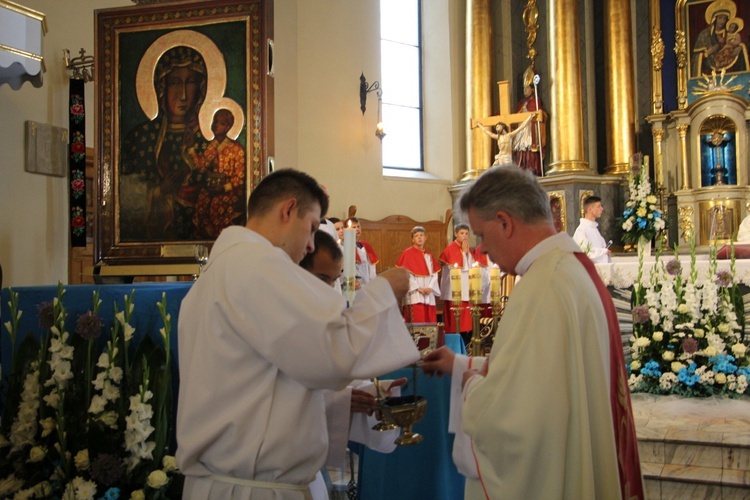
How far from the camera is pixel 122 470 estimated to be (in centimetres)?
279

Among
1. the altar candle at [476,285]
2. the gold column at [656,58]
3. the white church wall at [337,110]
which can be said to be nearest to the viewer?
the altar candle at [476,285]

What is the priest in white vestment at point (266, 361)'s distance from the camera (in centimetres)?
176

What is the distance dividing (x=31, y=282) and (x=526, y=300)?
4610mm

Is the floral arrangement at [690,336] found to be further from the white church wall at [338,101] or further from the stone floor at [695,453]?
the white church wall at [338,101]

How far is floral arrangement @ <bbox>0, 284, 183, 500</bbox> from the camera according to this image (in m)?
2.81

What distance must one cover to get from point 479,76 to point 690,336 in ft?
31.5

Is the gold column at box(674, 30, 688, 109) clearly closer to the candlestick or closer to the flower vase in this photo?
the flower vase

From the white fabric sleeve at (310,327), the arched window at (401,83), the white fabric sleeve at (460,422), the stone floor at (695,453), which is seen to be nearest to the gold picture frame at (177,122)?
the white fabric sleeve at (460,422)

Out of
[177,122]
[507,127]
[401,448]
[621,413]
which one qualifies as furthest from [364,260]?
[621,413]

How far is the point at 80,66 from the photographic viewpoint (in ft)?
18.9

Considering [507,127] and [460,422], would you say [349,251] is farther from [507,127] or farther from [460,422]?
[507,127]

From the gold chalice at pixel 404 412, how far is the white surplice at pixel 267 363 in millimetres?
327

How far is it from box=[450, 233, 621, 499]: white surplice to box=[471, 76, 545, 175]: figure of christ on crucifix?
1136 cm

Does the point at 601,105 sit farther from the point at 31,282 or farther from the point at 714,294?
the point at 31,282
